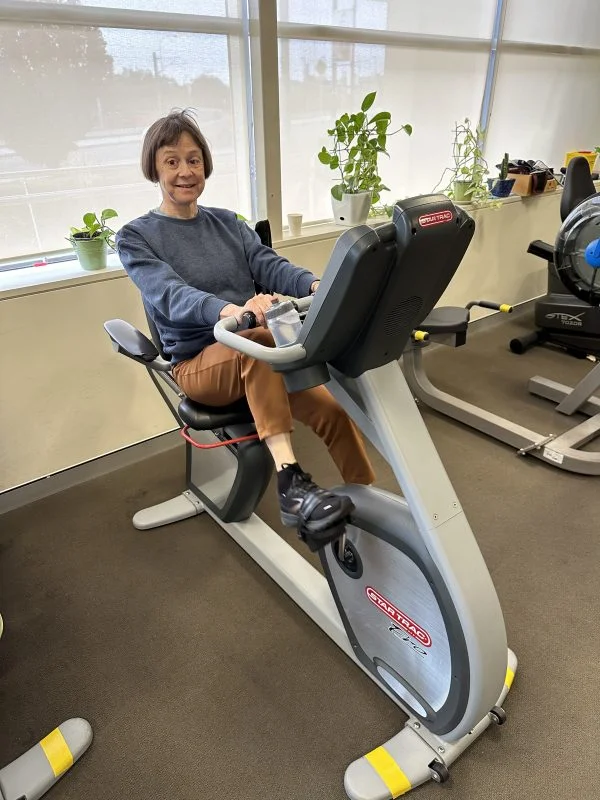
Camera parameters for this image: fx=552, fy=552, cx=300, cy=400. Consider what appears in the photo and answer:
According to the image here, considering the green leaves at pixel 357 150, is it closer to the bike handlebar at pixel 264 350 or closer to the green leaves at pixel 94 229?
the green leaves at pixel 94 229

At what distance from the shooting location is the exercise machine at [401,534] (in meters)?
1.01

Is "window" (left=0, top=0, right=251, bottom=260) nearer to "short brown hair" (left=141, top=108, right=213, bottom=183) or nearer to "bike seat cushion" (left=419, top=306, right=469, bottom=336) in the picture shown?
"short brown hair" (left=141, top=108, right=213, bottom=183)

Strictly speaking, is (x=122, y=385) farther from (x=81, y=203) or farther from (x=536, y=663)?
(x=536, y=663)

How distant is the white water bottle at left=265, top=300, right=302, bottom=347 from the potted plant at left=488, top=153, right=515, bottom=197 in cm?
301

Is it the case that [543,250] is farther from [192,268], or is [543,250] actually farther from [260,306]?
[260,306]

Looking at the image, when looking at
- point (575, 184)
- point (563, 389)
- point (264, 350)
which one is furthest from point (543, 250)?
point (264, 350)

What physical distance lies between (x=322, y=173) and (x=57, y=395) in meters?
1.87

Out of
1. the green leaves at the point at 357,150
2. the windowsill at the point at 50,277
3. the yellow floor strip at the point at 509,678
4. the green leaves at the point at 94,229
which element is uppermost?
the green leaves at the point at 357,150

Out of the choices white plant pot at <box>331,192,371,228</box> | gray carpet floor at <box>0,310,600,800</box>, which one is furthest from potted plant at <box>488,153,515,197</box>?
gray carpet floor at <box>0,310,600,800</box>

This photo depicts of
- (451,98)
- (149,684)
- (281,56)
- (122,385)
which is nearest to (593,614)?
(149,684)

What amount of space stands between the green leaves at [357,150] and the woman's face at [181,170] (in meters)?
1.27

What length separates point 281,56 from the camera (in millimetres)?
2701

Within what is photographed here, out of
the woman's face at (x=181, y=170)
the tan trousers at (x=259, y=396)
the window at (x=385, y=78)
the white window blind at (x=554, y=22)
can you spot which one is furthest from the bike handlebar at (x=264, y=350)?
the white window blind at (x=554, y=22)

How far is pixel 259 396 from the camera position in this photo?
1.47 metres
